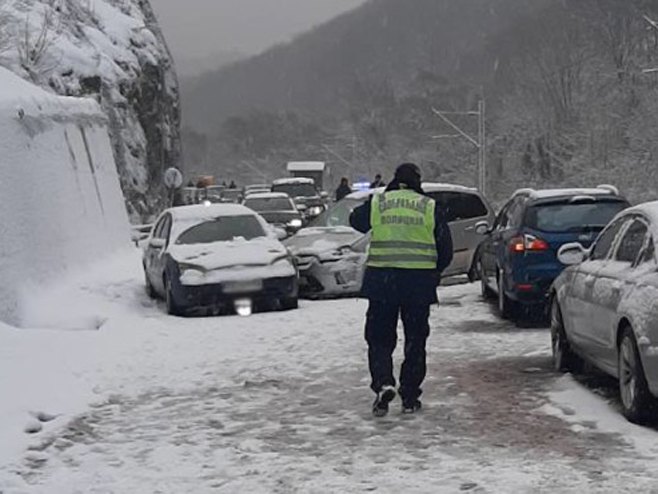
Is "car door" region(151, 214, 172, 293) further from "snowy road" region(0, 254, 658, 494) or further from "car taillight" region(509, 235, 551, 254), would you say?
"car taillight" region(509, 235, 551, 254)

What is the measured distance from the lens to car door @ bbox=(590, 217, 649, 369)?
8148 millimetres

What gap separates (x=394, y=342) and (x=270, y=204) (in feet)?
75.4

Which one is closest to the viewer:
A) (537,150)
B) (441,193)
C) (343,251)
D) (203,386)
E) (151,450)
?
(151,450)

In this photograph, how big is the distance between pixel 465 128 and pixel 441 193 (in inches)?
4237

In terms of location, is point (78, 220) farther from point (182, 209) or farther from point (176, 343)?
point (176, 343)

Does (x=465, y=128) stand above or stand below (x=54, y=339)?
below

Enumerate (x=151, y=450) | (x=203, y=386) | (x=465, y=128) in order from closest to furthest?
(x=151, y=450) → (x=203, y=386) → (x=465, y=128)

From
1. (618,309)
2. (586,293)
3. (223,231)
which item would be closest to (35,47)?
(223,231)

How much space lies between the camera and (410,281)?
8.18m

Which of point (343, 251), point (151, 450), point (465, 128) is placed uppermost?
point (151, 450)

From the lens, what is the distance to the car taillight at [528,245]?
41.4 ft

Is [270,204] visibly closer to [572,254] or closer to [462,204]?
[462,204]

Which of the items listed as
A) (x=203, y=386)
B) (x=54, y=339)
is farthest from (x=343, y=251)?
(x=203, y=386)

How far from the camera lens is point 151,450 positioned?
7430 millimetres
